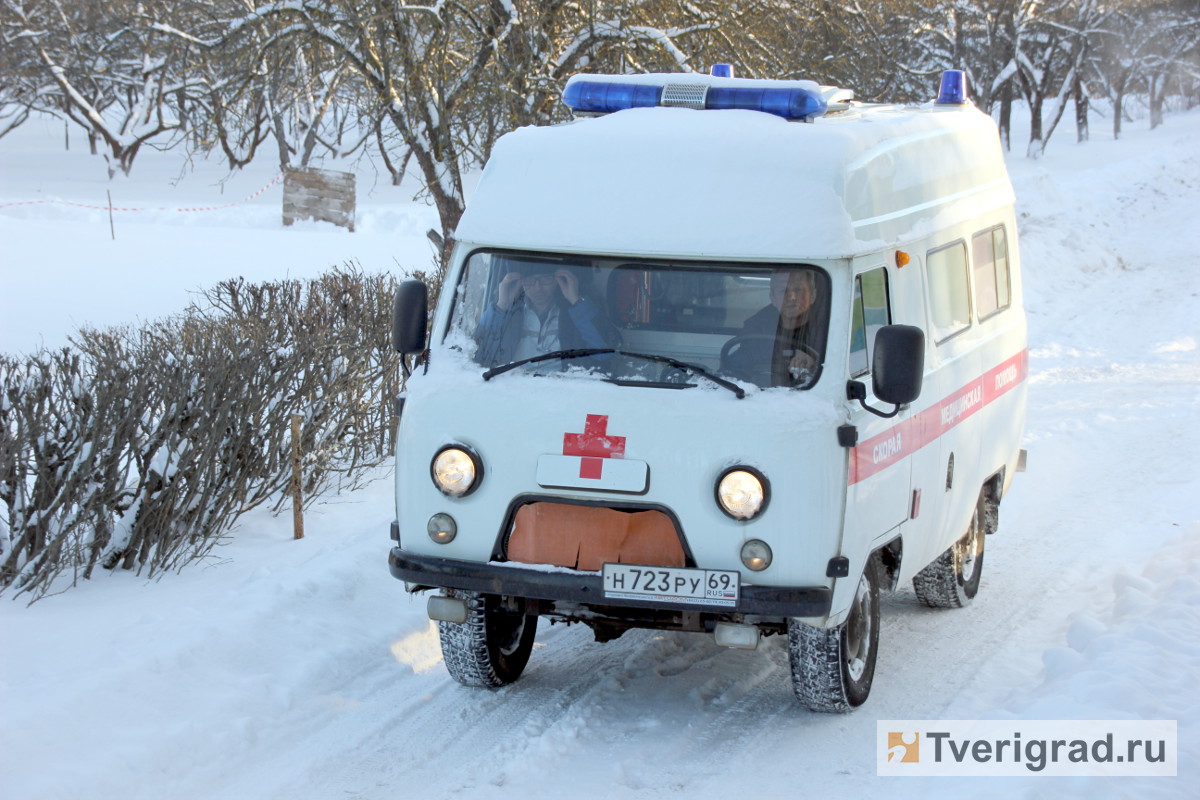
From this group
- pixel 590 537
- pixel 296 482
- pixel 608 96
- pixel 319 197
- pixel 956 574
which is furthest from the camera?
pixel 319 197

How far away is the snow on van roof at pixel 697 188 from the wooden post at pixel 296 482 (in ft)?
8.88

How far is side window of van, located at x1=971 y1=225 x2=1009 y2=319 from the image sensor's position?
24.4ft

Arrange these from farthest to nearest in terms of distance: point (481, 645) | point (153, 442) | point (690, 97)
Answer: point (153, 442) < point (690, 97) < point (481, 645)

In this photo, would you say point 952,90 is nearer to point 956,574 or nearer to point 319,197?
point 956,574

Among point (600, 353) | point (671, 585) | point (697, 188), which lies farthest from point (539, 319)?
point (671, 585)

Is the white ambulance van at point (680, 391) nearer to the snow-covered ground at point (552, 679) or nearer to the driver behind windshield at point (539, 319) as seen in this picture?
the driver behind windshield at point (539, 319)

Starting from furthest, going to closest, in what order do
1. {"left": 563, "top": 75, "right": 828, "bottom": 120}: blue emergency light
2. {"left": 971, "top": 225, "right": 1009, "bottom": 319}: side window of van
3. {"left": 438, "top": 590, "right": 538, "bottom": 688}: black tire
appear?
{"left": 971, "top": 225, "right": 1009, "bottom": 319}: side window of van
{"left": 563, "top": 75, "right": 828, "bottom": 120}: blue emergency light
{"left": 438, "top": 590, "right": 538, "bottom": 688}: black tire

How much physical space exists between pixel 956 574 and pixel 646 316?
279 centimetres

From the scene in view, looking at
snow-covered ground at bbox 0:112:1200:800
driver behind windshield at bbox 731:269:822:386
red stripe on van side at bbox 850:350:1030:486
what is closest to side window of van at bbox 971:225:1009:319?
red stripe on van side at bbox 850:350:1030:486

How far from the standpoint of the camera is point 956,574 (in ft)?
24.1

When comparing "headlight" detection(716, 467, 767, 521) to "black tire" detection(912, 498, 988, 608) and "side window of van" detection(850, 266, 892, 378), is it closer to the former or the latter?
"side window of van" detection(850, 266, 892, 378)

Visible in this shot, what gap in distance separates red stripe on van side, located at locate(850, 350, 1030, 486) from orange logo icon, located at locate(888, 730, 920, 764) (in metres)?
1.13

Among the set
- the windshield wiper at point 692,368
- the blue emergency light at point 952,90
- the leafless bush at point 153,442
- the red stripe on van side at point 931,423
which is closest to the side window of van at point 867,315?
the red stripe on van side at point 931,423

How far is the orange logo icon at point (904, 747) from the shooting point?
17.6ft
